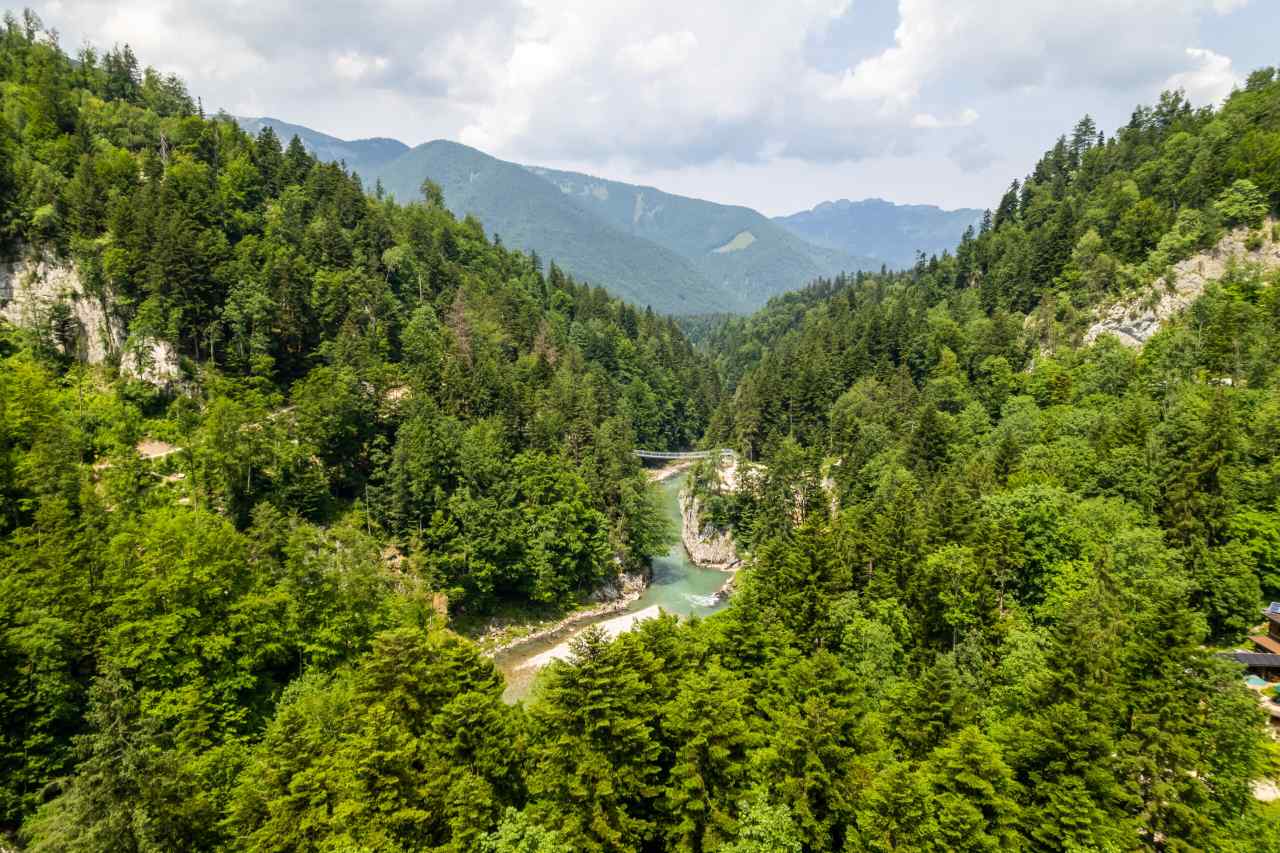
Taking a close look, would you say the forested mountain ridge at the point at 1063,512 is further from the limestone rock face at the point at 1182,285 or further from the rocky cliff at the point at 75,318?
the rocky cliff at the point at 75,318

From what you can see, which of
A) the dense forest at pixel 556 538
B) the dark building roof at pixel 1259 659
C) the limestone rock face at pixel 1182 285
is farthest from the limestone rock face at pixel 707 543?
the limestone rock face at pixel 1182 285

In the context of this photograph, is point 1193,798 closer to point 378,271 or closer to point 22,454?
point 22,454

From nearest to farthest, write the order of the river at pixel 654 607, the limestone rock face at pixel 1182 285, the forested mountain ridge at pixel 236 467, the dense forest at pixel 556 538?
the dense forest at pixel 556 538
the forested mountain ridge at pixel 236 467
the river at pixel 654 607
the limestone rock face at pixel 1182 285

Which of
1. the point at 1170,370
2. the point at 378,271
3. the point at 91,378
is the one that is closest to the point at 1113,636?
the point at 1170,370

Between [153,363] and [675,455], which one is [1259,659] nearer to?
[675,455]

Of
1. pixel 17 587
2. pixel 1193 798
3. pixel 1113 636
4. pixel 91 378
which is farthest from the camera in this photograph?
pixel 91 378

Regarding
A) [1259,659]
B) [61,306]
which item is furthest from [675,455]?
[61,306]
